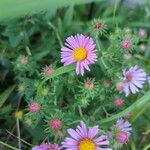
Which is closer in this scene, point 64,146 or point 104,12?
point 64,146

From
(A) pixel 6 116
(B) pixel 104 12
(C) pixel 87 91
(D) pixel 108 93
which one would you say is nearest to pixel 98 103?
(D) pixel 108 93

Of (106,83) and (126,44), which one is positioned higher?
(126,44)

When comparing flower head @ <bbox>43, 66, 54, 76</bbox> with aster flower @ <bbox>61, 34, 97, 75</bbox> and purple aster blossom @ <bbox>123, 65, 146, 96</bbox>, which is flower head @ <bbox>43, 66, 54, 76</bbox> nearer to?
aster flower @ <bbox>61, 34, 97, 75</bbox>

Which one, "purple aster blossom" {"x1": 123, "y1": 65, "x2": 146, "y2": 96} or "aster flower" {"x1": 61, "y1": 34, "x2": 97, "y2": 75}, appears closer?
"aster flower" {"x1": 61, "y1": 34, "x2": 97, "y2": 75}

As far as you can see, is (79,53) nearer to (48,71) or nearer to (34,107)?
(48,71)

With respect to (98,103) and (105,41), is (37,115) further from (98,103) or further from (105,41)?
(105,41)

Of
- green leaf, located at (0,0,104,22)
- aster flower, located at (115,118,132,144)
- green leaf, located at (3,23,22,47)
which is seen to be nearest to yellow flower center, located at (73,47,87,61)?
aster flower, located at (115,118,132,144)

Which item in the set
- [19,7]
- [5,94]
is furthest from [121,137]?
[19,7]
